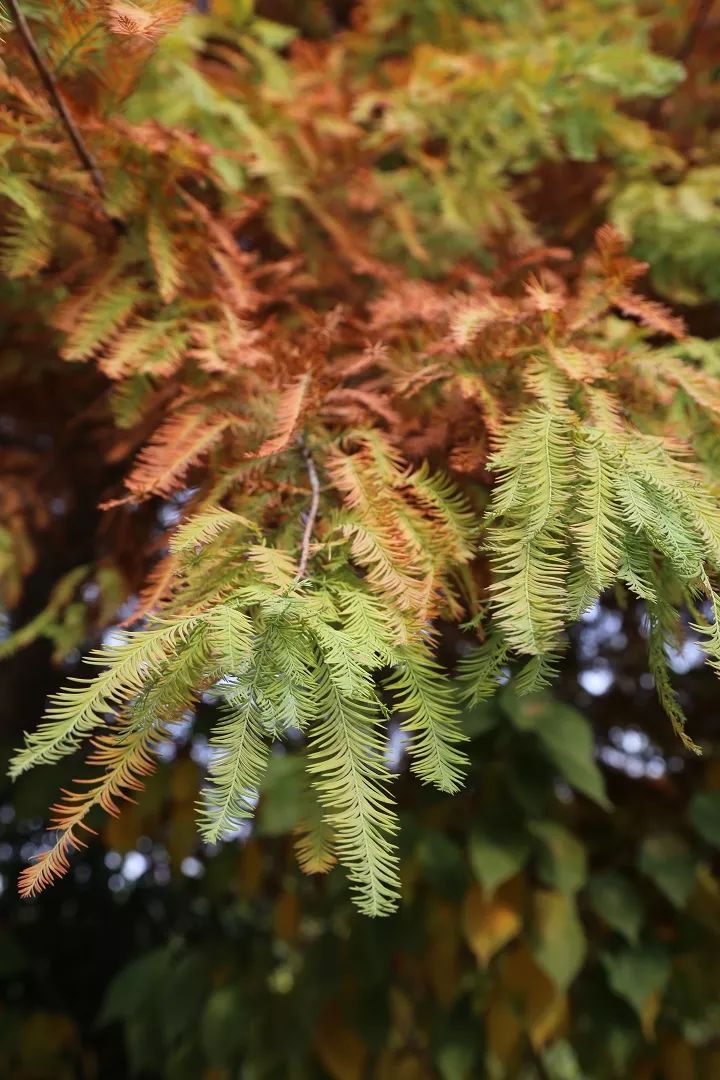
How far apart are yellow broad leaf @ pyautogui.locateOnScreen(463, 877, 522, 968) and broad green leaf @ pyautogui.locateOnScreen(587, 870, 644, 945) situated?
12cm

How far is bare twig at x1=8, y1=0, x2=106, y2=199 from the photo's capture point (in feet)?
2.04

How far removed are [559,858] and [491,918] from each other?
12 cm

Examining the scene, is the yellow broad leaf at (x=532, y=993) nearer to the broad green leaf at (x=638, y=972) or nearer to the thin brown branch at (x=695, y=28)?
the broad green leaf at (x=638, y=972)

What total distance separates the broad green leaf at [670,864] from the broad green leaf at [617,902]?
0.13 ft

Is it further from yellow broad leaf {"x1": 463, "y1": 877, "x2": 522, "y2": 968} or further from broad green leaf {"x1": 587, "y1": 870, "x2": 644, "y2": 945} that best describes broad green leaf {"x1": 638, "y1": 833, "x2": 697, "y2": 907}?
yellow broad leaf {"x1": 463, "y1": 877, "x2": 522, "y2": 968}

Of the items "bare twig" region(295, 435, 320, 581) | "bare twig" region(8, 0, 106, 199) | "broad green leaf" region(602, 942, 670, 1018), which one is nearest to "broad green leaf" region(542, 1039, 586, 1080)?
"broad green leaf" region(602, 942, 670, 1018)

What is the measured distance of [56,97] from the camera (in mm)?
671

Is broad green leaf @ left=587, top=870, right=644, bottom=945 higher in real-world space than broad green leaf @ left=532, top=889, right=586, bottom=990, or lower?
lower

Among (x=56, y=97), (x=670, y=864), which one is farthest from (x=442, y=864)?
(x=56, y=97)

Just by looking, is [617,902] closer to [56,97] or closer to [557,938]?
[557,938]

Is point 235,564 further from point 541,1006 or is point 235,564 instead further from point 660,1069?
point 660,1069

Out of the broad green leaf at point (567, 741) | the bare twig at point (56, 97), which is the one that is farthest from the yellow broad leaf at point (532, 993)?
the bare twig at point (56, 97)

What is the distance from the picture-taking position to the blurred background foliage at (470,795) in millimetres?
984

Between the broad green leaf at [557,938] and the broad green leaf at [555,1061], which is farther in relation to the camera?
the broad green leaf at [555,1061]
